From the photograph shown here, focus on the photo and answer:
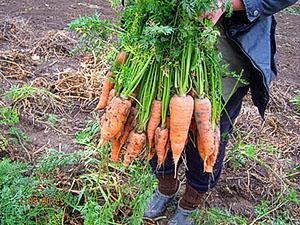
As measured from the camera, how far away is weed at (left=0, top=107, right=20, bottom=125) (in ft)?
8.52

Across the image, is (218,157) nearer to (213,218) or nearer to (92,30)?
(213,218)

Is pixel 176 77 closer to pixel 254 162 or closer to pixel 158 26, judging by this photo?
pixel 158 26

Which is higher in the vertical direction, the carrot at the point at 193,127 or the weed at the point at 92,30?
the weed at the point at 92,30

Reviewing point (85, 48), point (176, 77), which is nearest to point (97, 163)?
point (85, 48)

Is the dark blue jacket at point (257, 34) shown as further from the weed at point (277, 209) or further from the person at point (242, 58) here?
the weed at point (277, 209)

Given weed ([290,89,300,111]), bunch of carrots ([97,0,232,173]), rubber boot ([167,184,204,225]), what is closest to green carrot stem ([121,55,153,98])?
bunch of carrots ([97,0,232,173])

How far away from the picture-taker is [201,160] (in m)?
1.89

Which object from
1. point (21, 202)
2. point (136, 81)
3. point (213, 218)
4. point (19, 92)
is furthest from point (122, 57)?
point (19, 92)

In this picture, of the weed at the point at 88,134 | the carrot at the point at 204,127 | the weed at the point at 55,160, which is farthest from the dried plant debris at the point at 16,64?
the carrot at the point at 204,127

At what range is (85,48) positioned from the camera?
66.6 inches

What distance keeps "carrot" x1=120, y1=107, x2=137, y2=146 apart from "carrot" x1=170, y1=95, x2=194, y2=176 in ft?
0.41

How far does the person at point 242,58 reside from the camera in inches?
61.4

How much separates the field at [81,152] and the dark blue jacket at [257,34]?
0.47 m

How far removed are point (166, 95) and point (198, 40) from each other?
201 millimetres
